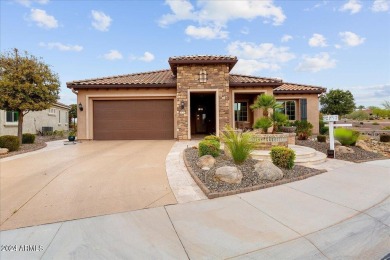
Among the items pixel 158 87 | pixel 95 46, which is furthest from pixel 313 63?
pixel 95 46

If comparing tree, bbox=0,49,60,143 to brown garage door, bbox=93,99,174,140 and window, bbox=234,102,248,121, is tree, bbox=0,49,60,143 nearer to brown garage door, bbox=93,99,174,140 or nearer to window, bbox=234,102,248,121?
brown garage door, bbox=93,99,174,140

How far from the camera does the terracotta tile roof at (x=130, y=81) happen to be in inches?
522

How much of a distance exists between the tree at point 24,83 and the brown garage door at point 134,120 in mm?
3066

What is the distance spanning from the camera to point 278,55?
54.7ft

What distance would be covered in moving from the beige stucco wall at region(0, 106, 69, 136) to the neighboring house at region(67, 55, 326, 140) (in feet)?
21.2

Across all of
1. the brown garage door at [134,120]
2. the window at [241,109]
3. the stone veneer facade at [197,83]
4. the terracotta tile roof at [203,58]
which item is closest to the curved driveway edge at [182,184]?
the stone veneer facade at [197,83]

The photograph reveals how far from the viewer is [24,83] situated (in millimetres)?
11227

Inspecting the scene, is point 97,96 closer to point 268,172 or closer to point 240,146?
point 240,146

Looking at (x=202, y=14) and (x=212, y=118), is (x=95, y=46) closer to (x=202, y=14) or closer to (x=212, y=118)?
(x=202, y=14)

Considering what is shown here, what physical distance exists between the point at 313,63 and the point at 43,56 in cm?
2611

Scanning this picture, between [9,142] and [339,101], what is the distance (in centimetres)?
2833

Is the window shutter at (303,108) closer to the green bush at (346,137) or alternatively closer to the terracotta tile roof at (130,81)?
the green bush at (346,137)

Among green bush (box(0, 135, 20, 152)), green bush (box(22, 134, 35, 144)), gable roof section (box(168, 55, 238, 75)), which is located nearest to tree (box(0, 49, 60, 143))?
green bush (box(22, 134, 35, 144))

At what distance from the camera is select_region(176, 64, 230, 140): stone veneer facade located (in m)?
13.0
